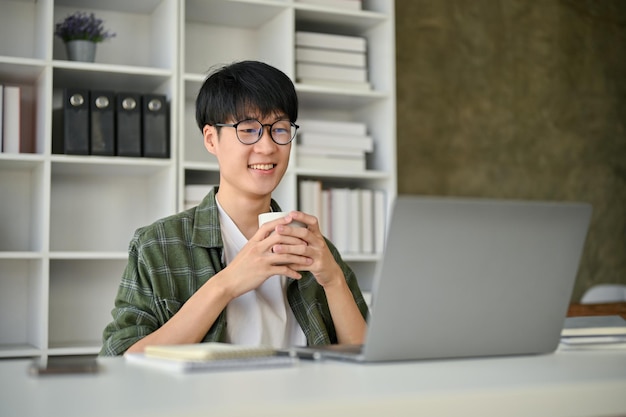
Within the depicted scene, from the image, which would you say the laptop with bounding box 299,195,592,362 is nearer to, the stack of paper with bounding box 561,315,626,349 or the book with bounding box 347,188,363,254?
the stack of paper with bounding box 561,315,626,349

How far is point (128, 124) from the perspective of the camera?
3270 millimetres

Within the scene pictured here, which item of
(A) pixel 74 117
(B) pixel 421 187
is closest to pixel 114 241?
(A) pixel 74 117

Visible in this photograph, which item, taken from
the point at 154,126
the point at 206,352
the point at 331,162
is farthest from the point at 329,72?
the point at 206,352

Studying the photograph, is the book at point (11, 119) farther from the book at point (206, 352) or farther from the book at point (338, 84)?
the book at point (206, 352)

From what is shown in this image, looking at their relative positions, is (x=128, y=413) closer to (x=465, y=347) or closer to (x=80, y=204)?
(x=465, y=347)

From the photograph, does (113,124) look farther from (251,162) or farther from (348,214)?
(251,162)

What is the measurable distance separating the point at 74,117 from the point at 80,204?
0.46 meters

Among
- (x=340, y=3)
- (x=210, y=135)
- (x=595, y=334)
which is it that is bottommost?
(x=595, y=334)

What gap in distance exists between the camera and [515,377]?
38.6 inches

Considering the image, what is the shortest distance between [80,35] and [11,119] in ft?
1.38

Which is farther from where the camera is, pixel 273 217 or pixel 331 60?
pixel 331 60

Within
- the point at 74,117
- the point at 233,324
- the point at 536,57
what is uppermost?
the point at 536,57

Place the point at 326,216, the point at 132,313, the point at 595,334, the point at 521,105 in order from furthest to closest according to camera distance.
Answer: the point at 521,105 → the point at 326,216 → the point at 132,313 → the point at 595,334

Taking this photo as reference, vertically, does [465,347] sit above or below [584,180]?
below
